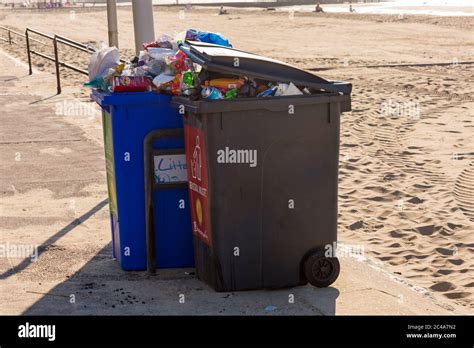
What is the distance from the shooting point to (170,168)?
221 inches

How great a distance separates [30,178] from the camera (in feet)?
27.8

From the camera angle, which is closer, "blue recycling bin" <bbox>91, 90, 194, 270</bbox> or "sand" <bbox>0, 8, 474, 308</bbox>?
"blue recycling bin" <bbox>91, 90, 194, 270</bbox>

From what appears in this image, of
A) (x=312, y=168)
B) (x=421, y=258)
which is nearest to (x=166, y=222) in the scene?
(x=312, y=168)

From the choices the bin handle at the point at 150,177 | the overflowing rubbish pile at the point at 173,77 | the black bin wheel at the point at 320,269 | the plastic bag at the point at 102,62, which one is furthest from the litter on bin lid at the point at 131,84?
the black bin wheel at the point at 320,269

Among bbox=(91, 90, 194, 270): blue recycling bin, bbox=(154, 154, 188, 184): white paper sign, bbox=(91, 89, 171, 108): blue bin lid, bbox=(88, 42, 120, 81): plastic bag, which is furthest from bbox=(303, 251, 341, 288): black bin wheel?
bbox=(88, 42, 120, 81): plastic bag

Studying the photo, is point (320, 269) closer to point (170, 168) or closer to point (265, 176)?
point (265, 176)

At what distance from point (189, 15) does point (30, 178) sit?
47543 millimetres

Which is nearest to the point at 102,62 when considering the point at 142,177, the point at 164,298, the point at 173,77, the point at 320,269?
the point at 173,77

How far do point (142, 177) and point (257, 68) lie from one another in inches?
39.5

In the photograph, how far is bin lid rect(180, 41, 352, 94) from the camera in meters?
5.18

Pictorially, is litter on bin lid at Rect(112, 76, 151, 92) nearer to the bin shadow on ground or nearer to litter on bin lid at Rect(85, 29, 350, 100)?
litter on bin lid at Rect(85, 29, 350, 100)

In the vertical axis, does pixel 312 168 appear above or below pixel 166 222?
above

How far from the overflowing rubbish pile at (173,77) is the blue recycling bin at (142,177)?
9 cm
